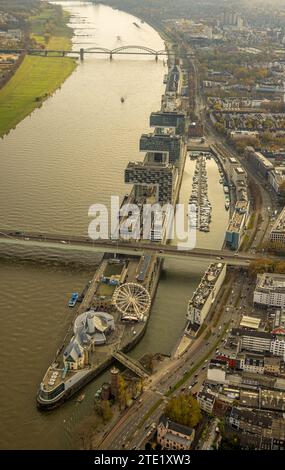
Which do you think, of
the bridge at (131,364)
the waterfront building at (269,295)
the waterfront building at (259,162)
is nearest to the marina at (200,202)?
the waterfront building at (259,162)

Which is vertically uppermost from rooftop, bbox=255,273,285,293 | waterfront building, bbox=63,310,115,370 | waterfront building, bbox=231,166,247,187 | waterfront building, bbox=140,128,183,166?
waterfront building, bbox=140,128,183,166

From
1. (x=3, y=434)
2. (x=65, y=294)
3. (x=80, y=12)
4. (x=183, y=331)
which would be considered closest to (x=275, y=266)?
(x=183, y=331)

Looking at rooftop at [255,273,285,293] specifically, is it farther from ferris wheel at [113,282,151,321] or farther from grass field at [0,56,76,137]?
grass field at [0,56,76,137]

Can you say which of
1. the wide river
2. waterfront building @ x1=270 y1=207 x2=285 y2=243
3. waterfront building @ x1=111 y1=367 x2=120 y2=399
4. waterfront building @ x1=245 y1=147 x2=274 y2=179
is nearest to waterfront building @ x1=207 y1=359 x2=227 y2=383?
the wide river

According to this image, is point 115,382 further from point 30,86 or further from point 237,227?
point 30,86

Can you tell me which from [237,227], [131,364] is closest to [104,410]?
[131,364]

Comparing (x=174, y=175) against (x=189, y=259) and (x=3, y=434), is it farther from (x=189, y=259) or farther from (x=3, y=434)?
(x=3, y=434)

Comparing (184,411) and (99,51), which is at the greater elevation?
(99,51)
